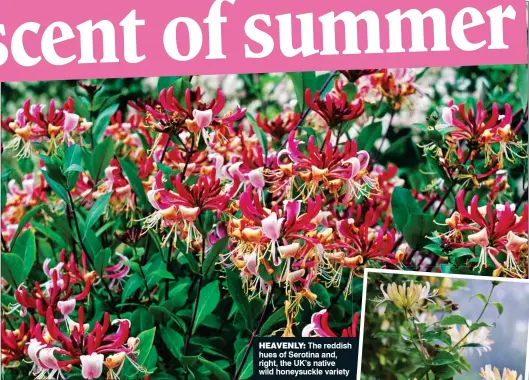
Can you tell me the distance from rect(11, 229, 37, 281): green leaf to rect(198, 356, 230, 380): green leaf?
0.45 m

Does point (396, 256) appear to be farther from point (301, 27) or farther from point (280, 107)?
point (280, 107)

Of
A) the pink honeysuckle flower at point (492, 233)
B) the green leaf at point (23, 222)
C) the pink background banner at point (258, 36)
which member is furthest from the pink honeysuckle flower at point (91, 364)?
the pink honeysuckle flower at point (492, 233)

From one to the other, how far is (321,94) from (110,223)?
0.54 m

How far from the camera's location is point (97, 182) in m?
1.56

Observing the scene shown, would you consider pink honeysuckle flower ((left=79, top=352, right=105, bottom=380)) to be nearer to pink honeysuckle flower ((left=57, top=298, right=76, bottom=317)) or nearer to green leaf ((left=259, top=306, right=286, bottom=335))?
pink honeysuckle flower ((left=57, top=298, right=76, bottom=317))

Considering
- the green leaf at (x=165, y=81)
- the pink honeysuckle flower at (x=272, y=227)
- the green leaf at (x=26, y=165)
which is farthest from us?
the green leaf at (x=26, y=165)

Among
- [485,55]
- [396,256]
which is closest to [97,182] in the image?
[396,256]

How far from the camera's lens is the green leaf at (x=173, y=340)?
144 centimetres

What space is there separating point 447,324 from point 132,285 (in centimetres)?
65

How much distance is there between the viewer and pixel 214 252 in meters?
1.40

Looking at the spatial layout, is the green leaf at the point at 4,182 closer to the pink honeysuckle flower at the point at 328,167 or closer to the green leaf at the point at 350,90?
the pink honeysuckle flower at the point at 328,167

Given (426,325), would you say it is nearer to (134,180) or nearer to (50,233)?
(134,180)

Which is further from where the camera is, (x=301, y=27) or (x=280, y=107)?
(x=280, y=107)

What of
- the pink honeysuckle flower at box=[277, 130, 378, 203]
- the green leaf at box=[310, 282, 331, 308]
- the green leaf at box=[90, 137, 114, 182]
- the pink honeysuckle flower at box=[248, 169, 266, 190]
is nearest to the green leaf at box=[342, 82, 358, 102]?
the pink honeysuckle flower at box=[277, 130, 378, 203]
